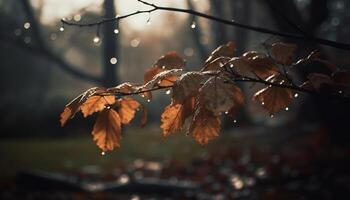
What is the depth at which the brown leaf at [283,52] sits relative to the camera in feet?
6.53

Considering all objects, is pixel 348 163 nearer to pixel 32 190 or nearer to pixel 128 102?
pixel 32 190

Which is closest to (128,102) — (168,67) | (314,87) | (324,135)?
(168,67)

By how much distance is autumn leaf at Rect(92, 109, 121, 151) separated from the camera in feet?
6.10

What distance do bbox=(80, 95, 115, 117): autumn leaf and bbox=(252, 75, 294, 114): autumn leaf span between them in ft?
2.10

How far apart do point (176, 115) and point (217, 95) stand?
1.21 ft

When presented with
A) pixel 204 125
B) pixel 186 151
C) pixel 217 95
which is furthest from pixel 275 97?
pixel 186 151

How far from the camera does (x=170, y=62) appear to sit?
7.13 feet

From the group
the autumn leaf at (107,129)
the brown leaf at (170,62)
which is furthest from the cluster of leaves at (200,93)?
the brown leaf at (170,62)

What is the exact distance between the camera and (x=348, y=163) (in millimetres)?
6223

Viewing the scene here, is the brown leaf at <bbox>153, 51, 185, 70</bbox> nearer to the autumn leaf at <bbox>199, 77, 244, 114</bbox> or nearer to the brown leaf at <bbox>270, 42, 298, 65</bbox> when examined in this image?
the brown leaf at <bbox>270, 42, 298, 65</bbox>

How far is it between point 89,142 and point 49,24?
984 inches

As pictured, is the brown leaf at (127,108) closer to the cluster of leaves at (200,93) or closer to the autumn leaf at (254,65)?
the cluster of leaves at (200,93)

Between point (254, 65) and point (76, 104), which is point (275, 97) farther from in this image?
point (76, 104)

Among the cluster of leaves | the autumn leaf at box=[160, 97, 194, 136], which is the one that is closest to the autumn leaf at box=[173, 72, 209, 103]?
the cluster of leaves
